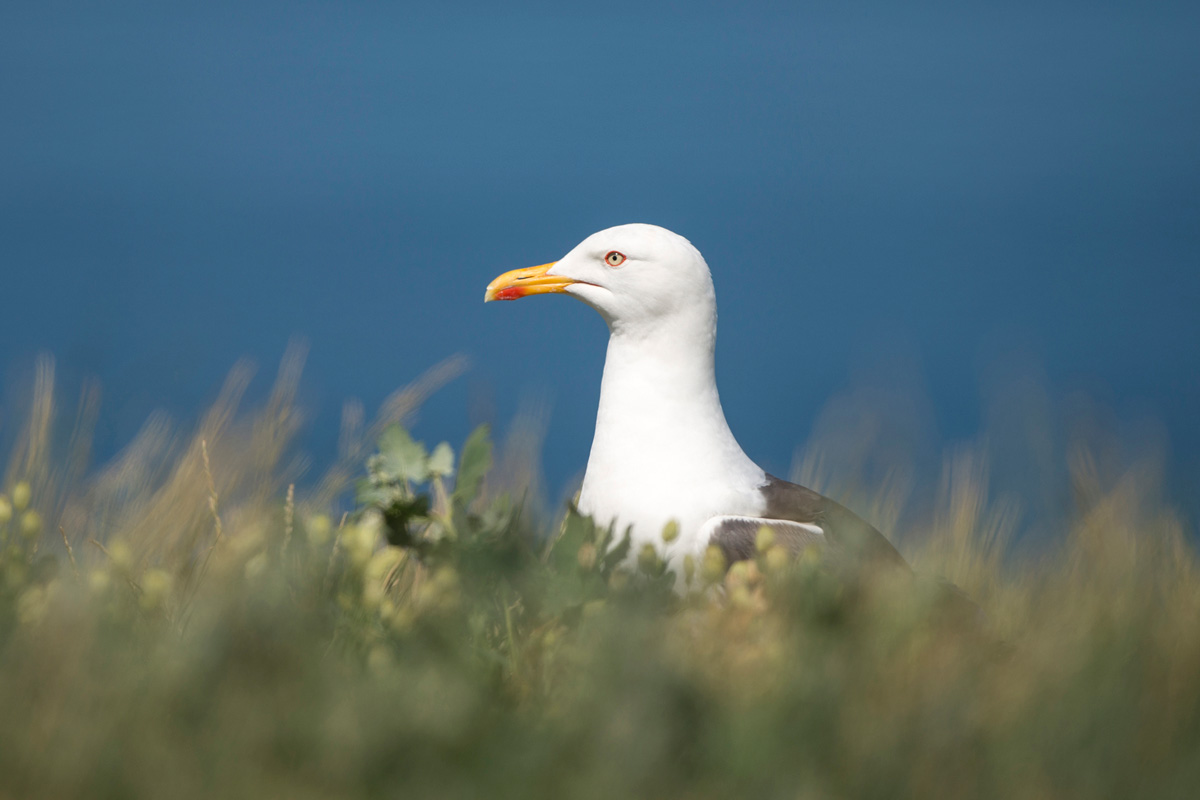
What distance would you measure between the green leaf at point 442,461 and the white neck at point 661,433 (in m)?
0.91

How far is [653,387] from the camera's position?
3586mm

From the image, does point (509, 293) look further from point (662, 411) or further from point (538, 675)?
point (538, 675)

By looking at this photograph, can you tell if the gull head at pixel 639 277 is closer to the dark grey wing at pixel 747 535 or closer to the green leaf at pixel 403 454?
the dark grey wing at pixel 747 535

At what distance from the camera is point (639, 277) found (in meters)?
3.62

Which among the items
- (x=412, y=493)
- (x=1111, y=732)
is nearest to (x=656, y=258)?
(x=412, y=493)

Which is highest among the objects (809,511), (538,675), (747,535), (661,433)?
(661,433)

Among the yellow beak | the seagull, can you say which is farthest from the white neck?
the yellow beak

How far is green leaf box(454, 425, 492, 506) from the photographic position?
2562mm

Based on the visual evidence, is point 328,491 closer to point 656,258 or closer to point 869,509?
point 656,258

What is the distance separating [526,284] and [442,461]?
4.47 ft

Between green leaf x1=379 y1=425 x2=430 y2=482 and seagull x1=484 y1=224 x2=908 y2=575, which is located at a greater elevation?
seagull x1=484 y1=224 x2=908 y2=575

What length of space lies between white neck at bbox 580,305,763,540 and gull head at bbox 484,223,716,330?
0.03 metres

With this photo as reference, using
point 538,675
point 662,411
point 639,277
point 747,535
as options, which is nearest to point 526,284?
point 639,277

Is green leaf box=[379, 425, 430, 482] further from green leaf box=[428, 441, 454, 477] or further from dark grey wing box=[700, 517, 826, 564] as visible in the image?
dark grey wing box=[700, 517, 826, 564]
